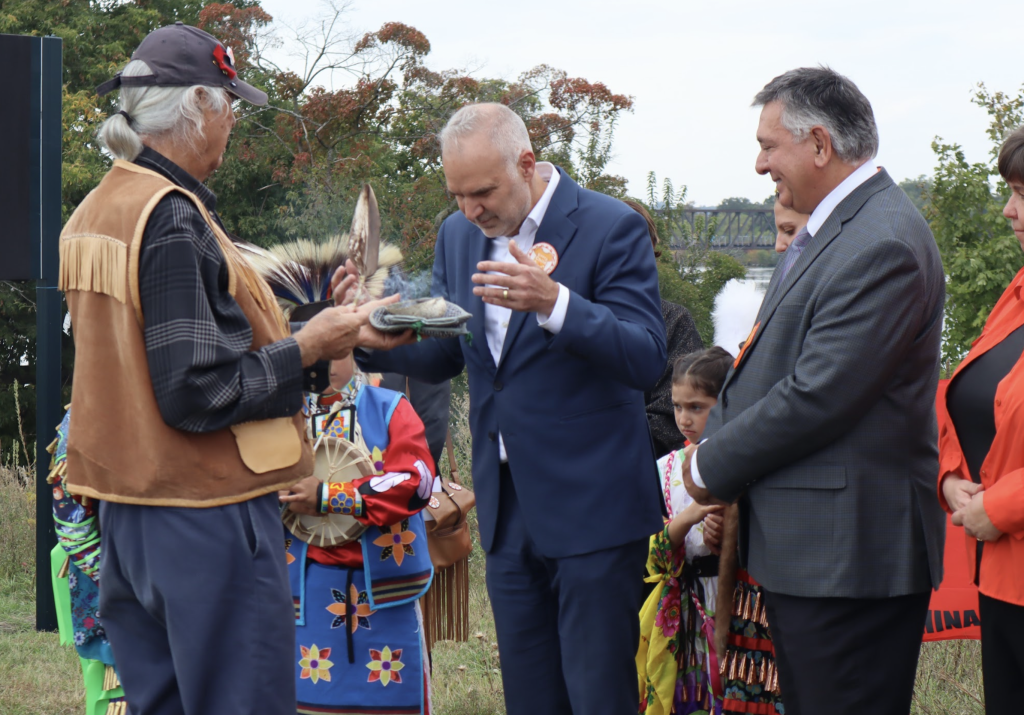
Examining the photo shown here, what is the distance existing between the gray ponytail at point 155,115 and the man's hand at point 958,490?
6.98 ft

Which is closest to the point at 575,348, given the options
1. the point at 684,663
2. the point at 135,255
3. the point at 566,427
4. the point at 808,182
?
the point at 566,427

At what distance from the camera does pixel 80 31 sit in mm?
18281

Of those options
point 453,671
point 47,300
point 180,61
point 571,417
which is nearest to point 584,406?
point 571,417

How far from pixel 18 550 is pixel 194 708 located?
241 inches

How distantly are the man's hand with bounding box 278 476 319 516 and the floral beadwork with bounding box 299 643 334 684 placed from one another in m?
0.54

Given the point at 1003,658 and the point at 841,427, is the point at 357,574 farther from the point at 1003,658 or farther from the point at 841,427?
the point at 1003,658

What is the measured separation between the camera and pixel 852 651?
8.38ft

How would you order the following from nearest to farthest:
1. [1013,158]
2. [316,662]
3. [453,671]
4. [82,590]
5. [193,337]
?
[193,337] < [1013,158] < [82,590] < [316,662] < [453,671]

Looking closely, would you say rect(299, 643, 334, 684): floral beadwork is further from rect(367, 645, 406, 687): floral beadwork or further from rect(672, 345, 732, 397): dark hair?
rect(672, 345, 732, 397): dark hair

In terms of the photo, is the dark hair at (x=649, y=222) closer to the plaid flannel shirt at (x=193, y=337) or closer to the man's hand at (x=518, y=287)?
the man's hand at (x=518, y=287)

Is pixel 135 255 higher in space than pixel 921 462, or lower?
higher

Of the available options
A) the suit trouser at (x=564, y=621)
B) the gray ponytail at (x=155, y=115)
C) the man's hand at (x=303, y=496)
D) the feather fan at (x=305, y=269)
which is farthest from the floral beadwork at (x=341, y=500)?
the gray ponytail at (x=155, y=115)

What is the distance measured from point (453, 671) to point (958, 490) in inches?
123

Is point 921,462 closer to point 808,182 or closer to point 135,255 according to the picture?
point 808,182
